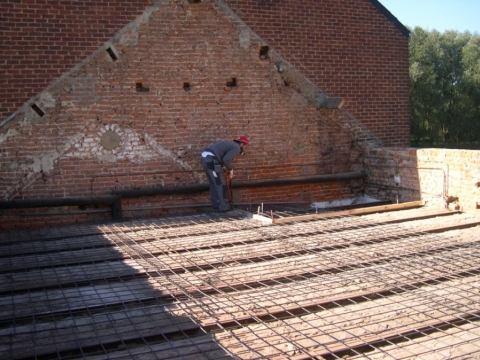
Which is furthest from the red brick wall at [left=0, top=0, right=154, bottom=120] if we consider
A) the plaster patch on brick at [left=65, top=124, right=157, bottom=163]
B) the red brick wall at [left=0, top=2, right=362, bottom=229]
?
the plaster patch on brick at [left=65, top=124, right=157, bottom=163]

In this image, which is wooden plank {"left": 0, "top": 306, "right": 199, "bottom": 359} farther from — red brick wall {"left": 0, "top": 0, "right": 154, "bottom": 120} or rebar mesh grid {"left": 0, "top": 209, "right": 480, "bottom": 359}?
red brick wall {"left": 0, "top": 0, "right": 154, "bottom": 120}

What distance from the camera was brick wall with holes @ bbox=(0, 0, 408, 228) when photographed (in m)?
8.43

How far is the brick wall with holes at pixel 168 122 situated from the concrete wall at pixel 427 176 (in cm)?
58

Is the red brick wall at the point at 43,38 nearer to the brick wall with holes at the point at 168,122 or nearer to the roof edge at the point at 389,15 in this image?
the brick wall with holes at the point at 168,122

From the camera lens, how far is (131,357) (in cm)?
356

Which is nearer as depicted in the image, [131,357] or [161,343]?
[131,357]

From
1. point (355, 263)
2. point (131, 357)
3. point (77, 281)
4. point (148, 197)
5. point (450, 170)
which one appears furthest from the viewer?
point (148, 197)

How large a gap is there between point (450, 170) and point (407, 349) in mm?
5554

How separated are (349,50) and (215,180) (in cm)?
404

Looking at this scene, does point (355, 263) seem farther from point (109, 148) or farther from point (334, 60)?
point (334, 60)

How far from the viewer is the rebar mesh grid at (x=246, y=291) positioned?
3732 mm

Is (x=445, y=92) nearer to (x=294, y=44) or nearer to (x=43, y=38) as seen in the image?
(x=294, y=44)

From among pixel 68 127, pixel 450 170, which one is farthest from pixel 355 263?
pixel 68 127

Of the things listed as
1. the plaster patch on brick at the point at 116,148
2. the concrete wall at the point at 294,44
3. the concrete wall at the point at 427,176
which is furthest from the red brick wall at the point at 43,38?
the concrete wall at the point at 427,176
